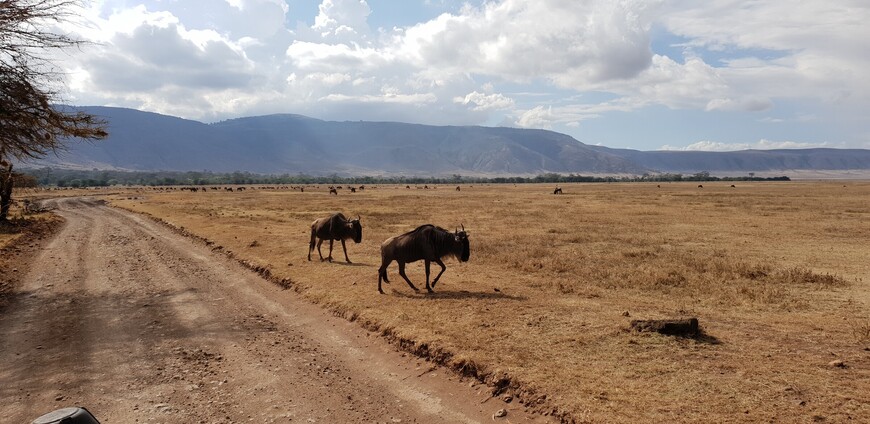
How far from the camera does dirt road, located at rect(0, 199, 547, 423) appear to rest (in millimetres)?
8039

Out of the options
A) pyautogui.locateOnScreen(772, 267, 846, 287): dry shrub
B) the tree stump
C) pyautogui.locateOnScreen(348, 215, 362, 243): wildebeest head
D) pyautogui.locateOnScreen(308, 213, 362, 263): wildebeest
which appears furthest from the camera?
pyautogui.locateOnScreen(308, 213, 362, 263): wildebeest

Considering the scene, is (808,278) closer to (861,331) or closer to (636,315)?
(861,331)

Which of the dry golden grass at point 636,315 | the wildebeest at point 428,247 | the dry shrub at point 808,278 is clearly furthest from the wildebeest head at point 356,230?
the dry shrub at point 808,278

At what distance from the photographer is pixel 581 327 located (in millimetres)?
11258

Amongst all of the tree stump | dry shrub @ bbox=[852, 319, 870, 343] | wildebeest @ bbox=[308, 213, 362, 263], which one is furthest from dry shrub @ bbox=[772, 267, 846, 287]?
wildebeest @ bbox=[308, 213, 362, 263]

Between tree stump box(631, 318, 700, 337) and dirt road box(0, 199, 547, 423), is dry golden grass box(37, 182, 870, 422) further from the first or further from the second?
dirt road box(0, 199, 547, 423)

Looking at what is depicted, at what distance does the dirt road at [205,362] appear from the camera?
8039 mm

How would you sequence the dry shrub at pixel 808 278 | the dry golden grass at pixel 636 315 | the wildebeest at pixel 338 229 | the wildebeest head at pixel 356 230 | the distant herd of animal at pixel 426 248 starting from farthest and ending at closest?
the wildebeest at pixel 338 229 → the wildebeest head at pixel 356 230 → the dry shrub at pixel 808 278 → the distant herd of animal at pixel 426 248 → the dry golden grass at pixel 636 315

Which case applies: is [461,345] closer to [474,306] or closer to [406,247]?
[474,306]

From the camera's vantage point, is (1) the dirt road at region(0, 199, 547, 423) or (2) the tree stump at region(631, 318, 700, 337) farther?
(2) the tree stump at region(631, 318, 700, 337)

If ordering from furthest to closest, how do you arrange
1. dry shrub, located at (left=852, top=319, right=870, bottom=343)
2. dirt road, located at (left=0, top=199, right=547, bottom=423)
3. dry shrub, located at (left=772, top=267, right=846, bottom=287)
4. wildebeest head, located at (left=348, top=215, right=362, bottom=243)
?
1. wildebeest head, located at (left=348, top=215, right=362, bottom=243)
2. dry shrub, located at (left=772, top=267, right=846, bottom=287)
3. dry shrub, located at (left=852, top=319, right=870, bottom=343)
4. dirt road, located at (left=0, top=199, right=547, bottom=423)

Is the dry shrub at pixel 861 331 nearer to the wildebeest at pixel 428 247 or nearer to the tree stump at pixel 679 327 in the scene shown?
the tree stump at pixel 679 327

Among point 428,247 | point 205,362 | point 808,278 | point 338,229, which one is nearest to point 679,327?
point 428,247

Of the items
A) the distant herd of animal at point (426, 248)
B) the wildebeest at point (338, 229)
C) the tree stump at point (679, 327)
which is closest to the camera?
the tree stump at point (679, 327)
